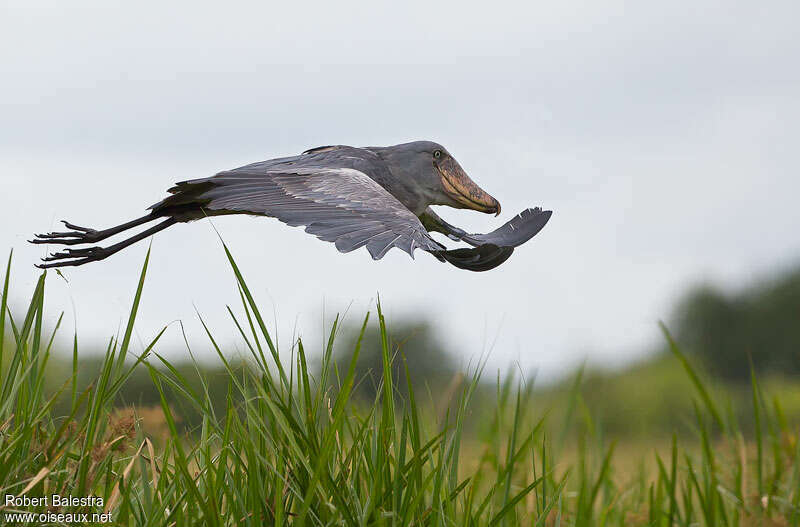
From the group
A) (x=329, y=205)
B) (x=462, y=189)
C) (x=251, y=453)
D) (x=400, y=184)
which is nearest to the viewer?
(x=251, y=453)

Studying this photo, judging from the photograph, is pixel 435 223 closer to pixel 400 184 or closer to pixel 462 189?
pixel 462 189

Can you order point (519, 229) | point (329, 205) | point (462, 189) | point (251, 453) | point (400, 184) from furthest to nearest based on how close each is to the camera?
point (462, 189) → point (400, 184) → point (519, 229) → point (329, 205) → point (251, 453)

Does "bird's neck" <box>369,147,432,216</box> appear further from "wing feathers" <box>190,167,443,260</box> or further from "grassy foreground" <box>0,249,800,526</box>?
"grassy foreground" <box>0,249,800,526</box>

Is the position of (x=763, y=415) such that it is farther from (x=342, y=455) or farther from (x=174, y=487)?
(x=174, y=487)

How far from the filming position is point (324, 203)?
3.68 metres

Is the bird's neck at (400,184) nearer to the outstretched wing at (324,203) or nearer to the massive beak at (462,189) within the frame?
the massive beak at (462,189)

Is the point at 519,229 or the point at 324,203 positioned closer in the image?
the point at 324,203

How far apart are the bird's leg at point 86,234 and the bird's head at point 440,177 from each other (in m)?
1.43

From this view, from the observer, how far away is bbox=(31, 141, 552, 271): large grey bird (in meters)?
3.34

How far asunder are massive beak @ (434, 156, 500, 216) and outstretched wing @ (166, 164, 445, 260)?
81 cm

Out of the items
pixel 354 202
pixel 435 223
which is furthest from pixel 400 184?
pixel 354 202

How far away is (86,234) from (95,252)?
106 mm

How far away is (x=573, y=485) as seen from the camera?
5.09 m

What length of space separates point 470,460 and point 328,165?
5.40 feet
